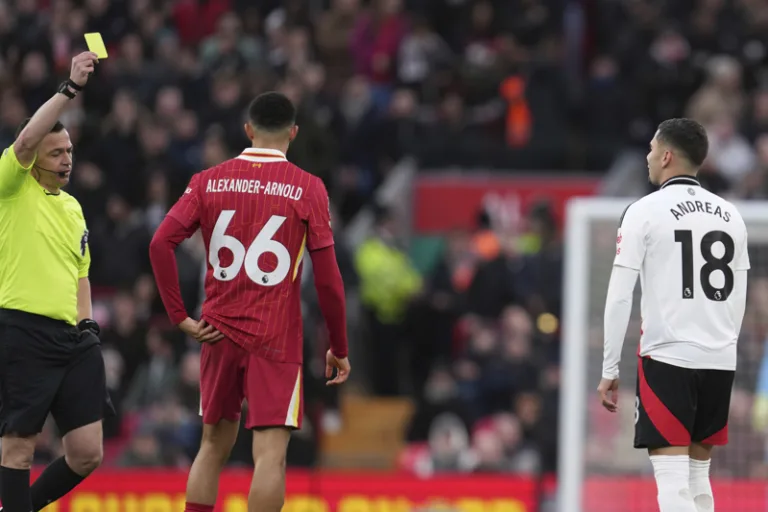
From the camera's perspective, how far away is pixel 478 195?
16.9 metres

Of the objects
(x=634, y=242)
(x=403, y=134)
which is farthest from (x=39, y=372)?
(x=403, y=134)

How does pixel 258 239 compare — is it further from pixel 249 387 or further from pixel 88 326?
pixel 88 326

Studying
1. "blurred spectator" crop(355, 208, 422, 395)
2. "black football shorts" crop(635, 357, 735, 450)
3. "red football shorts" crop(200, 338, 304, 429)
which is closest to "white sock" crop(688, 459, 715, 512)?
"black football shorts" crop(635, 357, 735, 450)

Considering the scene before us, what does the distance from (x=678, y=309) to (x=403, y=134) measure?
409 inches

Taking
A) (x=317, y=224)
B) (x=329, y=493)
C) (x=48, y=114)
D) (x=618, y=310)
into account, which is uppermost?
(x=48, y=114)

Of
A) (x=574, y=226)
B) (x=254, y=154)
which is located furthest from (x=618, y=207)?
(x=254, y=154)

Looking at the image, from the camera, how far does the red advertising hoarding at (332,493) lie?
40.8 feet

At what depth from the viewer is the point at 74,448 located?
25.8ft

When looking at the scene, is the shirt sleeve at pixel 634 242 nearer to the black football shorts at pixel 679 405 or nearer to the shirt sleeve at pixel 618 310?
the shirt sleeve at pixel 618 310

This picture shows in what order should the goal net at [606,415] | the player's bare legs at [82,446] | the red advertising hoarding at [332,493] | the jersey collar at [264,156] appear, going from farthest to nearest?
the red advertising hoarding at [332,493] → the goal net at [606,415] → the player's bare legs at [82,446] → the jersey collar at [264,156]

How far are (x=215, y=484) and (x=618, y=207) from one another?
472 cm

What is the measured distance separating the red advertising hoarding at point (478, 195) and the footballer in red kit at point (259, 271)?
29.5ft

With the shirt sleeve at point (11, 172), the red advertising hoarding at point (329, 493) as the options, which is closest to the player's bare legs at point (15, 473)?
the shirt sleeve at point (11, 172)

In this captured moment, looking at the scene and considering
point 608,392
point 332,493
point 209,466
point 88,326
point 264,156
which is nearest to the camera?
point 608,392
